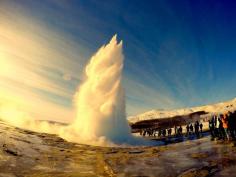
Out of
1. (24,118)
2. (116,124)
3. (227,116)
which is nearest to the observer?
(227,116)

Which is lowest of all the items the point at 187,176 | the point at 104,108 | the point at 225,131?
the point at 187,176

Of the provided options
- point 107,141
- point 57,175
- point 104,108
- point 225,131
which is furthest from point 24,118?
point 57,175

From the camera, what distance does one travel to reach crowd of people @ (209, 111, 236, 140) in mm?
21234

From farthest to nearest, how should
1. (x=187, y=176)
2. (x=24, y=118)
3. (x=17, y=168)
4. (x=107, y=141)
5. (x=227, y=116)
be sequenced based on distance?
(x=24, y=118) < (x=107, y=141) < (x=227, y=116) < (x=17, y=168) < (x=187, y=176)

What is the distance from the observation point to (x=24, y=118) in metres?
69.7

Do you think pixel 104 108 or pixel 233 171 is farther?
pixel 104 108

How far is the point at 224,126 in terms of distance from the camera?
21828 mm

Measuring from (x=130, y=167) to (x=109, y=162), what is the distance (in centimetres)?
221

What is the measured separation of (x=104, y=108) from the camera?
35188mm

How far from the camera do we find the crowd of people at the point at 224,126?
21234 millimetres

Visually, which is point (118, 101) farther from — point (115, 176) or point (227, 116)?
point (115, 176)

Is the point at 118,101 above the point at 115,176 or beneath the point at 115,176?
above

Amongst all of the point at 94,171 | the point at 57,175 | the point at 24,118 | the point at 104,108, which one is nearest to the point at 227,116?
the point at 94,171

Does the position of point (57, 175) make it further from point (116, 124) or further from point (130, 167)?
point (116, 124)
